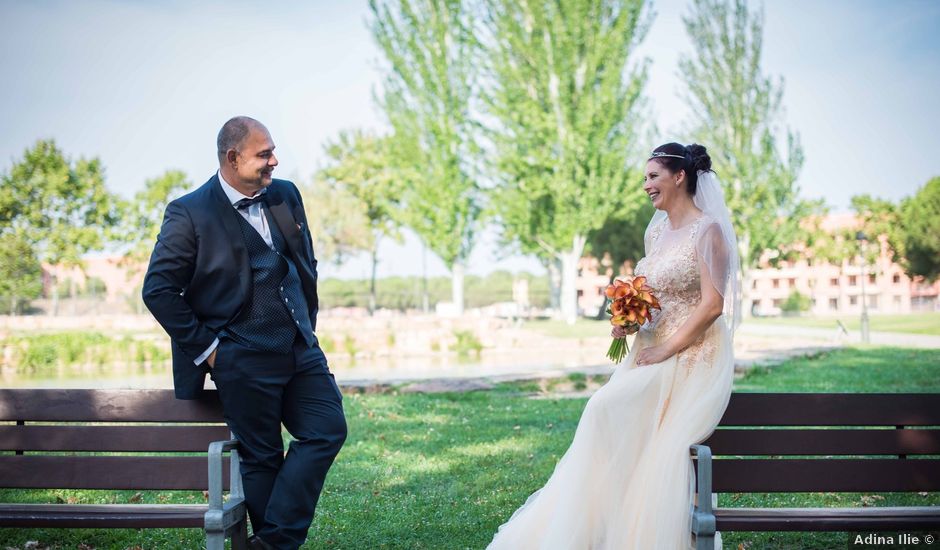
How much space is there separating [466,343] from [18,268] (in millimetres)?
21038

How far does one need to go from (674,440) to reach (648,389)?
0.29 m

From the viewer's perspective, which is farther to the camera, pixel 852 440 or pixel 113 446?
pixel 113 446

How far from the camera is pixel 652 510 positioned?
3441 mm

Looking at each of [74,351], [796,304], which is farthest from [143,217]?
[796,304]

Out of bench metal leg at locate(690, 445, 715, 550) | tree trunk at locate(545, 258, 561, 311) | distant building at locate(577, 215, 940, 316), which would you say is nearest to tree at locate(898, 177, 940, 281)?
tree trunk at locate(545, 258, 561, 311)

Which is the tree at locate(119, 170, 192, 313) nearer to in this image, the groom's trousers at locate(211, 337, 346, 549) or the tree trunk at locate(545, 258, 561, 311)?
the tree trunk at locate(545, 258, 561, 311)

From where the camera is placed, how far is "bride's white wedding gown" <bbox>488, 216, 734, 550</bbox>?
341 centimetres

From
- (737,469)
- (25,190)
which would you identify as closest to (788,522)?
(737,469)

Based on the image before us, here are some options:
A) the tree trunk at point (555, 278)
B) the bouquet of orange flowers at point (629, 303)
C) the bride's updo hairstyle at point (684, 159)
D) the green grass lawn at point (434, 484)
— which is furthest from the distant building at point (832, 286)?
the bouquet of orange flowers at point (629, 303)

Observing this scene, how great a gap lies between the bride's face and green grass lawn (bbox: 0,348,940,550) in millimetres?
1996

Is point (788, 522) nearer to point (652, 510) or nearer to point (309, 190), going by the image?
point (652, 510)

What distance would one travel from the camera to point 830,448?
3.32m

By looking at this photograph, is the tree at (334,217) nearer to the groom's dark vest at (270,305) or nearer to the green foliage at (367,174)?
the green foliage at (367,174)

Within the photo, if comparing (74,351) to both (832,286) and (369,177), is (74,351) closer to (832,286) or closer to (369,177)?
(369,177)
